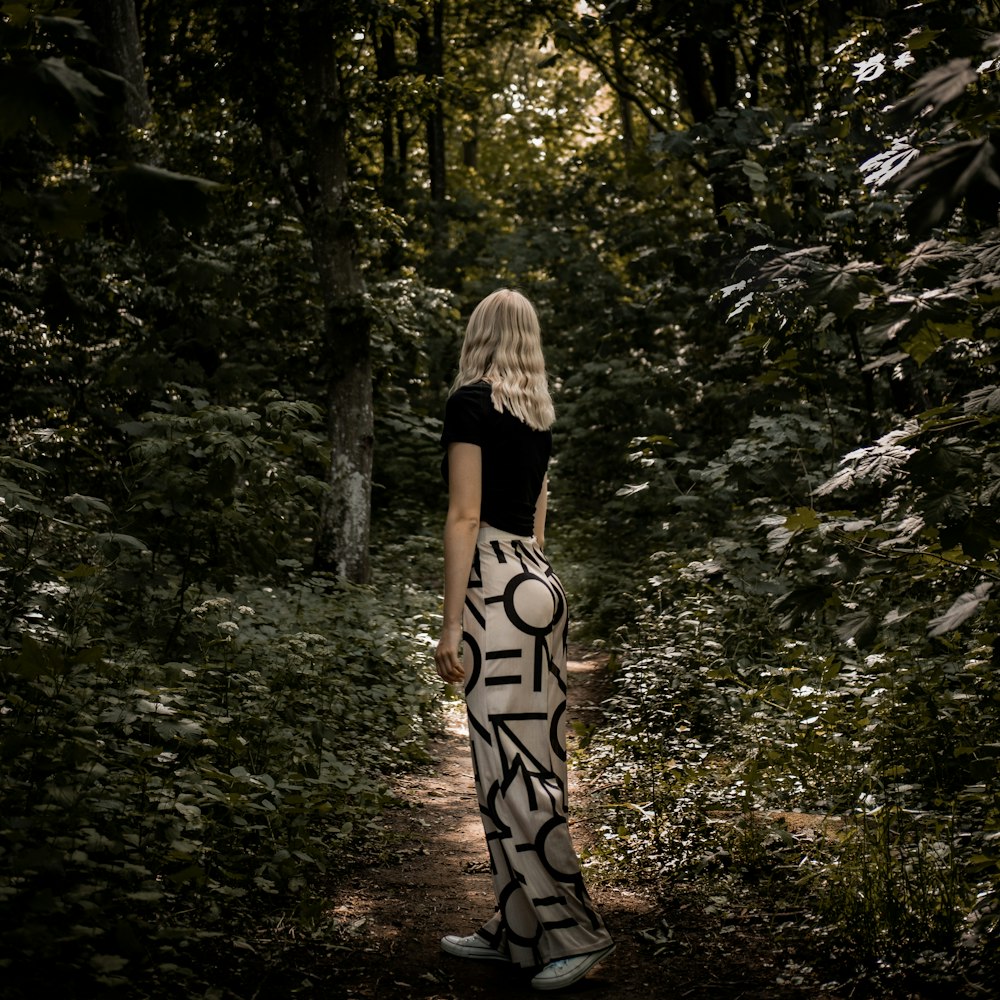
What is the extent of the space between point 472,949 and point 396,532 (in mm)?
10789

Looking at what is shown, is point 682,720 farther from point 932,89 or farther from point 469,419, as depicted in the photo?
point 932,89

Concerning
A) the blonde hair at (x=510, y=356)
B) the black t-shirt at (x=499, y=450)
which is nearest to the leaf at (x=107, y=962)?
the black t-shirt at (x=499, y=450)

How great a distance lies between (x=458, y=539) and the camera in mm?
3594

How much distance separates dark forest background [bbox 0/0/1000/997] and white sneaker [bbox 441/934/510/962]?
47 centimetres

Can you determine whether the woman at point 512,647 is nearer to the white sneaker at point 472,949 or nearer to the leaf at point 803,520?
the white sneaker at point 472,949

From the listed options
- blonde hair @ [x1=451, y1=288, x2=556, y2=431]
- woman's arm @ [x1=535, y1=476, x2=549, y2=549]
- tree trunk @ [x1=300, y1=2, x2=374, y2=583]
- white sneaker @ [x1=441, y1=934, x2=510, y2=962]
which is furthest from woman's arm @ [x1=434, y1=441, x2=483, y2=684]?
tree trunk @ [x1=300, y1=2, x2=374, y2=583]

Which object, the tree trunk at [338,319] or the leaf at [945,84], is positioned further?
the tree trunk at [338,319]

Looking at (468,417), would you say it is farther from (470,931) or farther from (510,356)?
(470,931)

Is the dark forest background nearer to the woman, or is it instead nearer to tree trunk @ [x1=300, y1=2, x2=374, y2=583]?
tree trunk @ [x1=300, y1=2, x2=374, y2=583]

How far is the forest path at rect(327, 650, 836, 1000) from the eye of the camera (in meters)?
3.42

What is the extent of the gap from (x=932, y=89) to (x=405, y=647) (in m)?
6.70

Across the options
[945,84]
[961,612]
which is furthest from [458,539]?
[945,84]

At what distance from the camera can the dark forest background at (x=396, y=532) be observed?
3.14 meters

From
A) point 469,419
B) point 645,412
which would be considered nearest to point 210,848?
point 469,419
